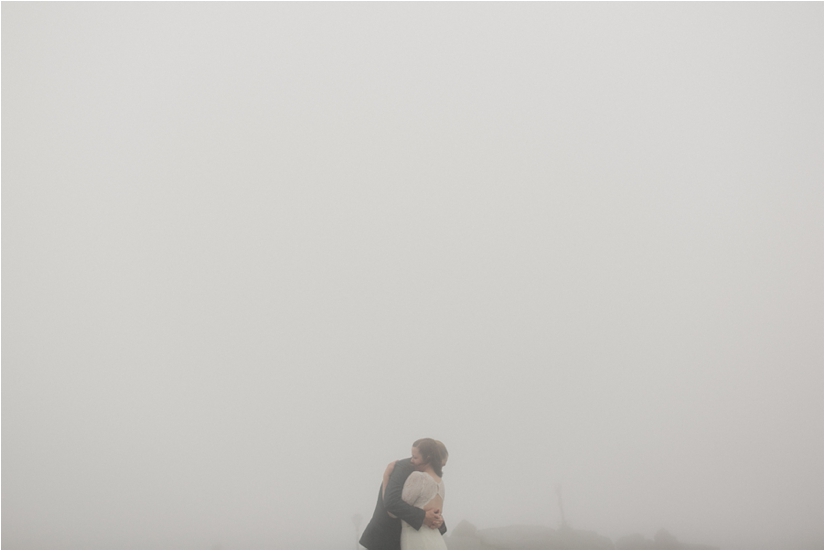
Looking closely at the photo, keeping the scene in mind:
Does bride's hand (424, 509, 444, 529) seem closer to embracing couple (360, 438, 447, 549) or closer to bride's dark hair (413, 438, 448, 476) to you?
embracing couple (360, 438, 447, 549)

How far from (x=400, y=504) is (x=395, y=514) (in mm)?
108

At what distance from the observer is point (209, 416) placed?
5316 cm

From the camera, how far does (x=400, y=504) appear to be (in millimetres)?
3143

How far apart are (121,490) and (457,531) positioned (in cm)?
1359

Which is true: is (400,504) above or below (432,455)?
below

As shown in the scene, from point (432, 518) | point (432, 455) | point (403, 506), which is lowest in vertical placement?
point (432, 518)

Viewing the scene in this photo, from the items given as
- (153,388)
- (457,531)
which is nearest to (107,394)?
(153,388)

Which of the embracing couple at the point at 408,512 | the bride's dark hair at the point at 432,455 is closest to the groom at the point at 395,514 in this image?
the embracing couple at the point at 408,512

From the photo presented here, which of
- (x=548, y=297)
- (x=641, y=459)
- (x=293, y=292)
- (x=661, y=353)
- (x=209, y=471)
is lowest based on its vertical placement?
(x=209, y=471)

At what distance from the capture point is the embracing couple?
3145 mm

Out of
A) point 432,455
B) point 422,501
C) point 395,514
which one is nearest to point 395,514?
point 395,514

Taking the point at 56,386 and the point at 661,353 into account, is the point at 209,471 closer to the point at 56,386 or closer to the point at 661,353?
the point at 56,386

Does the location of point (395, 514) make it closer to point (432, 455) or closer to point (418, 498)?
point (418, 498)

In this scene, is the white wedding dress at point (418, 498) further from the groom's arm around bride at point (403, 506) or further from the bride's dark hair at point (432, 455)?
the bride's dark hair at point (432, 455)
